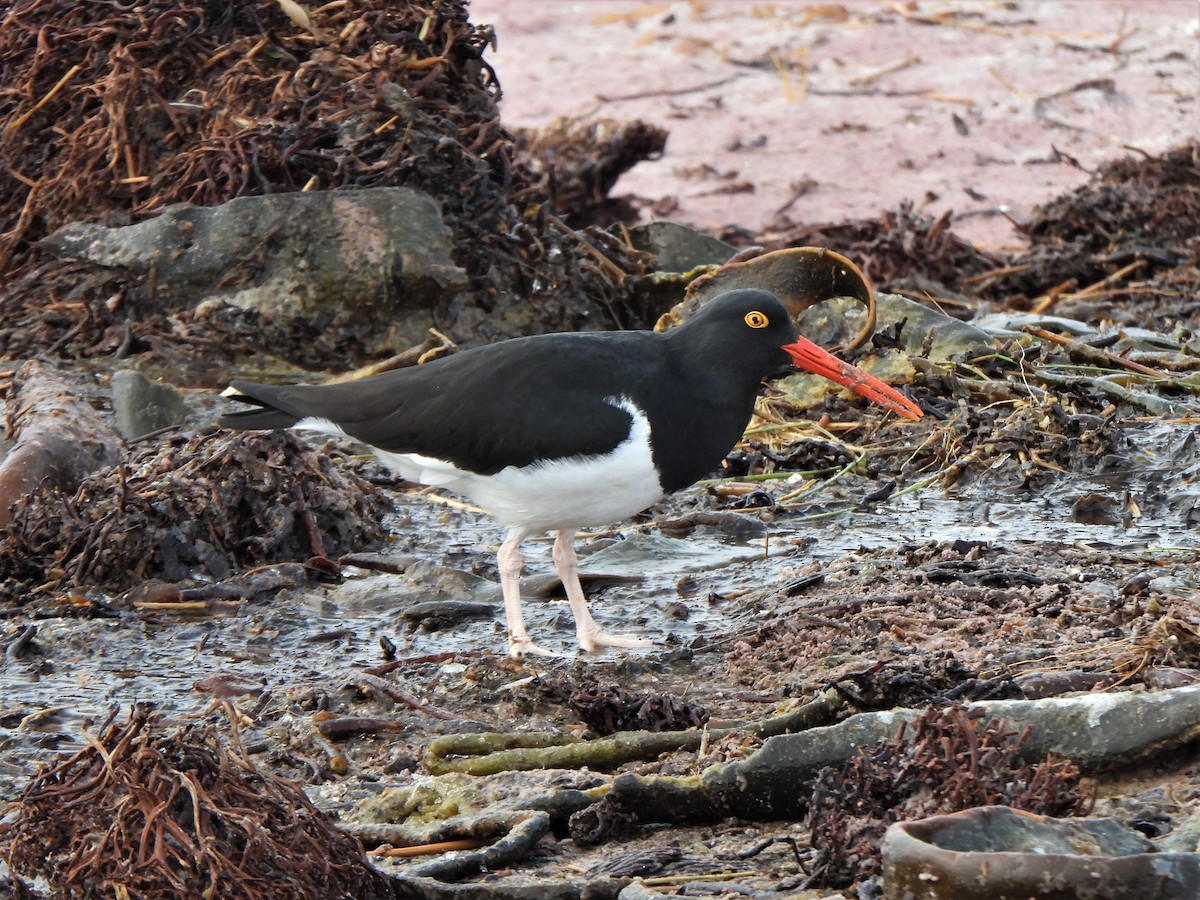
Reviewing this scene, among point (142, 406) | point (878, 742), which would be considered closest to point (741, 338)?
point (878, 742)

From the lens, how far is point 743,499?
6340 mm

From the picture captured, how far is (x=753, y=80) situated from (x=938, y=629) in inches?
388

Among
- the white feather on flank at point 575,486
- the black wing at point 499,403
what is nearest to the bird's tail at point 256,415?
the black wing at point 499,403

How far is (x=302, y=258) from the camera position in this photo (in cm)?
764

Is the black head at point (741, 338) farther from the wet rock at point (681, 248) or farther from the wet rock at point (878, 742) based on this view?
the wet rock at point (681, 248)

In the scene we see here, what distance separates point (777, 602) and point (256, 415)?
5.70 ft

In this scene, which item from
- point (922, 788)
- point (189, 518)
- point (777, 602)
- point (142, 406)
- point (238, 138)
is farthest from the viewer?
point (238, 138)

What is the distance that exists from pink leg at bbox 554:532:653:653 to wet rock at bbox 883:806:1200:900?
226 cm

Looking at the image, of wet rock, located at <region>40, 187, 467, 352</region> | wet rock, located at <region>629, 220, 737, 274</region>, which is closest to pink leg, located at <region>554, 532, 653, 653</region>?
wet rock, located at <region>40, 187, 467, 352</region>

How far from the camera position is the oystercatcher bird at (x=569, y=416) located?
4.76 m

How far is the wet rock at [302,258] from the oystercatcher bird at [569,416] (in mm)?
Result: 2464

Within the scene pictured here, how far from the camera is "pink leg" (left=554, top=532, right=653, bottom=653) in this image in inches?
195

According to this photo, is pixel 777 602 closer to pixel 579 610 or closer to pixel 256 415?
pixel 579 610

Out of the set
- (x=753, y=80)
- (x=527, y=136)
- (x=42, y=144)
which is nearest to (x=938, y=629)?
(x=42, y=144)
